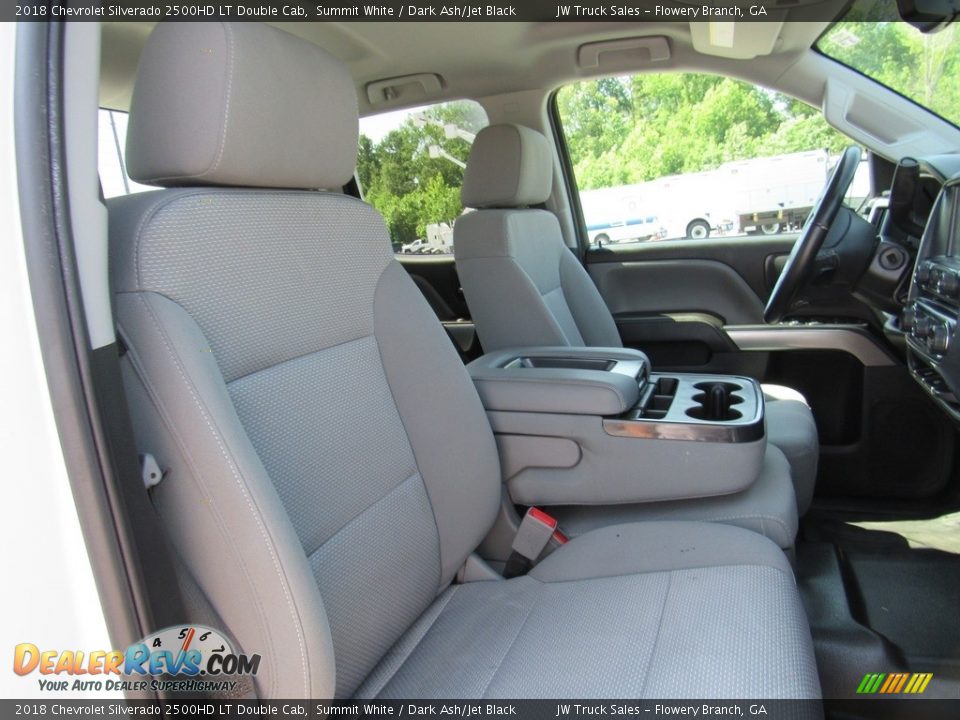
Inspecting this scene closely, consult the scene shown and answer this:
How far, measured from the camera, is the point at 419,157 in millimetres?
2826

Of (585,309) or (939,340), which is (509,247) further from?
(939,340)

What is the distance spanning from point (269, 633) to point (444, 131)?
2.29m

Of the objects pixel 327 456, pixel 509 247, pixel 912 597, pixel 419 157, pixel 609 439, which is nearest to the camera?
pixel 327 456

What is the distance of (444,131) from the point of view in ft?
9.19

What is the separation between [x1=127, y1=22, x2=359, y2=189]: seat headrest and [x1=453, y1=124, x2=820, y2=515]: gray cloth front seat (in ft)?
3.63

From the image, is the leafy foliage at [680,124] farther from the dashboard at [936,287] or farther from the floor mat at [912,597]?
→ the floor mat at [912,597]

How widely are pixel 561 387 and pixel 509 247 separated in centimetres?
68

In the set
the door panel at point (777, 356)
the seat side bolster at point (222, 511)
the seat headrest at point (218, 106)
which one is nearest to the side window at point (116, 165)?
the seat headrest at point (218, 106)

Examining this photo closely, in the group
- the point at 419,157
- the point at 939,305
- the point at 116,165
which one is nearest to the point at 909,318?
the point at 939,305

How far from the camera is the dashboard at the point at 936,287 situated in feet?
4.61

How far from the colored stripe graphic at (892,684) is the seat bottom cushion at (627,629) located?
31 centimetres

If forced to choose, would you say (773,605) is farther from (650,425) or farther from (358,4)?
(358,4)

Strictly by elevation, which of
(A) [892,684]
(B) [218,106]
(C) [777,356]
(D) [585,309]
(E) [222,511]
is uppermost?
(B) [218,106]

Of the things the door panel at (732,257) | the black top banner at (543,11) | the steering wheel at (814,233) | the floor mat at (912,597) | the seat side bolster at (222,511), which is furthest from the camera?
the door panel at (732,257)
